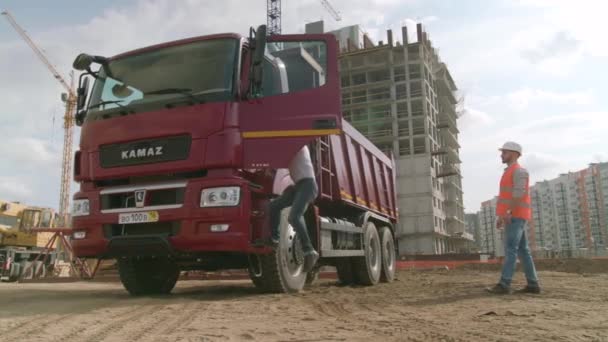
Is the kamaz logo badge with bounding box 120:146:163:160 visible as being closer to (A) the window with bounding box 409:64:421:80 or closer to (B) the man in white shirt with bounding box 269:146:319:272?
(B) the man in white shirt with bounding box 269:146:319:272

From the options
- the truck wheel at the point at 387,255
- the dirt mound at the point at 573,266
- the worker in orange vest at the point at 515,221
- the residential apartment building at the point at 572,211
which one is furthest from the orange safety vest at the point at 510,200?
the residential apartment building at the point at 572,211

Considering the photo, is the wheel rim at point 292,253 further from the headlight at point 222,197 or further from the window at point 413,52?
the window at point 413,52

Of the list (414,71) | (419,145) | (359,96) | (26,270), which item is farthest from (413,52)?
(26,270)

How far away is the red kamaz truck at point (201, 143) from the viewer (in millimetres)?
5477

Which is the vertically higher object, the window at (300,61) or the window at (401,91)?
the window at (401,91)

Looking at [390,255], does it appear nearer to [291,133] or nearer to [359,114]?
[291,133]

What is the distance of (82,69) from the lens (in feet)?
21.2

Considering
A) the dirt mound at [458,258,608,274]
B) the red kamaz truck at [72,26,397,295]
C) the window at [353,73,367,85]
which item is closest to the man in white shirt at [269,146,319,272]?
the red kamaz truck at [72,26,397,295]

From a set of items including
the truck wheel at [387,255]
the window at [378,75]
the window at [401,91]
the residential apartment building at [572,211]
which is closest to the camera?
the truck wheel at [387,255]

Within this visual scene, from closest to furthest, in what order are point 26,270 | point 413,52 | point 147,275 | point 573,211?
point 147,275 → point 26,270 → point 413,52 → point 573,211

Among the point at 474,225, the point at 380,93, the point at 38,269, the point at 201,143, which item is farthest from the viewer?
the point at 474,225

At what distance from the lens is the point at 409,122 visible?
6266 centimetres

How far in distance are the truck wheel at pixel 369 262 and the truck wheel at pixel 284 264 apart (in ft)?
8.95

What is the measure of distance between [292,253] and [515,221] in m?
2.84
